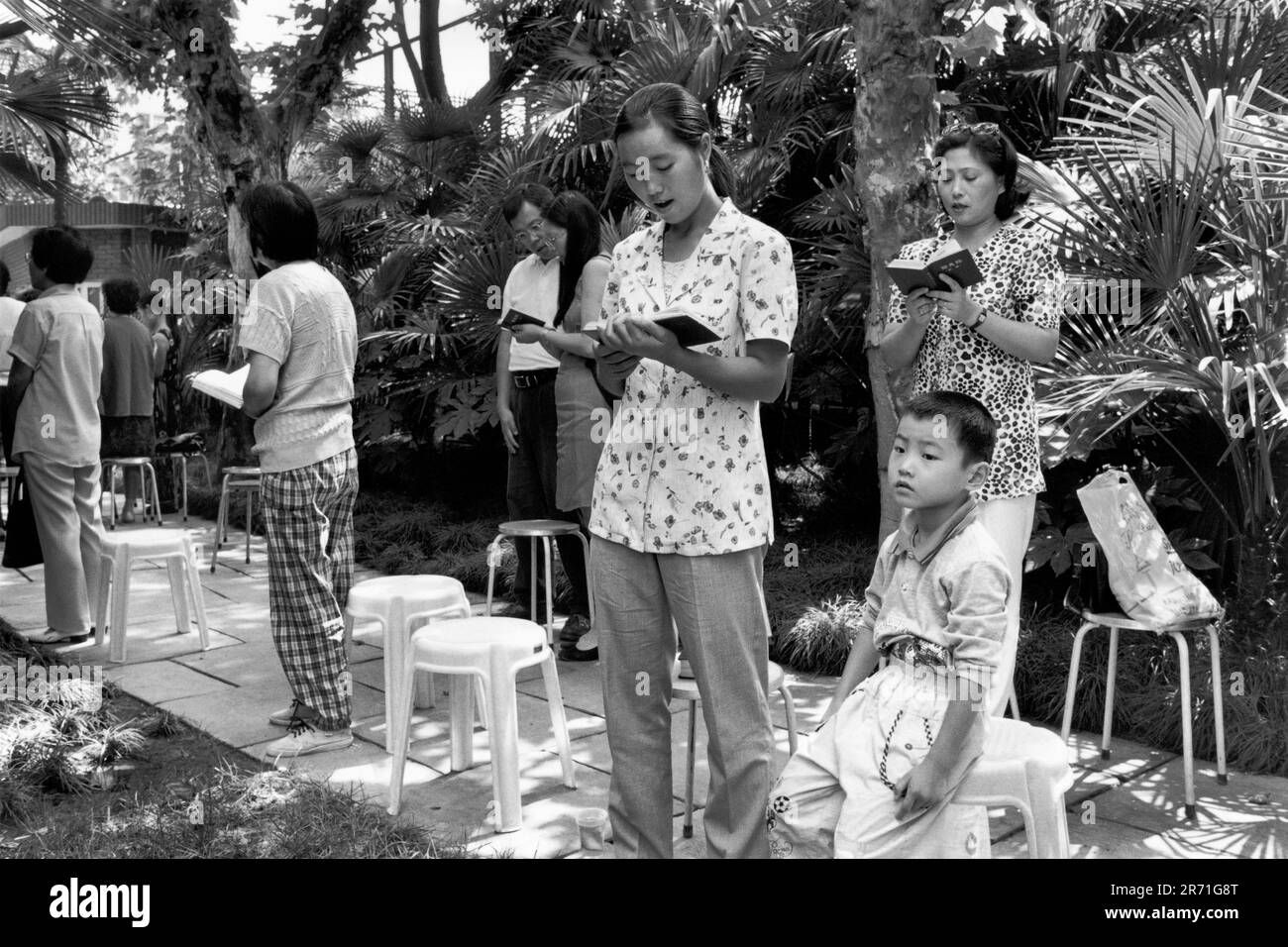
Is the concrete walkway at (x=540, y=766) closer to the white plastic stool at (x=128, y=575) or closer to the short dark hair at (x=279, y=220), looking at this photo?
the white plastic stool at (x=128, y=575)

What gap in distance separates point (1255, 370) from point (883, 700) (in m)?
2.10

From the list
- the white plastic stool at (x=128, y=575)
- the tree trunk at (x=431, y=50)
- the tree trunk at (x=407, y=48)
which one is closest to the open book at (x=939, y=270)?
the white plastic stool at (x=128, y=575)

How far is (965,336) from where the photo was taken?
3.56 m

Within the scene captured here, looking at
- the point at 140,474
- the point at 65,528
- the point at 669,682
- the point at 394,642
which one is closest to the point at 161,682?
the point at 65,528

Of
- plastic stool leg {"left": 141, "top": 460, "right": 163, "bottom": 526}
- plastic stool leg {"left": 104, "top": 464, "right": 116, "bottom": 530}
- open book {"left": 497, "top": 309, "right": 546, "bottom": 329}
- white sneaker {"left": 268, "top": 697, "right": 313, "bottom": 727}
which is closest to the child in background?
open book {"left": 497, "top": 309, "right": 546, "bottom": 329}

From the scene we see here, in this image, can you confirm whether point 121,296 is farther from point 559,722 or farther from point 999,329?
point 999,329

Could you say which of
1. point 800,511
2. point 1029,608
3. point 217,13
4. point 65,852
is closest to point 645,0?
point 217,13

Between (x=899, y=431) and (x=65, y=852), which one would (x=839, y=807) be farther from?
(x=65, y=852)

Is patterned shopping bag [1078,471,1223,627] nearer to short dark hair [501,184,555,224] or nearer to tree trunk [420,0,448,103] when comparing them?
short dark hair [501,184,555,224]

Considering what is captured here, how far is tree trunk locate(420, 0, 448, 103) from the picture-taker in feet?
43.0

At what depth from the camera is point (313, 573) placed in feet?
14.1

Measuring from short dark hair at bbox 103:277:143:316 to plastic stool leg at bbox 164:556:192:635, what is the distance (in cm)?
332

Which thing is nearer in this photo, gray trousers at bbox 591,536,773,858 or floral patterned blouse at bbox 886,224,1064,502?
gray trousers at bbox 591,536,773,858

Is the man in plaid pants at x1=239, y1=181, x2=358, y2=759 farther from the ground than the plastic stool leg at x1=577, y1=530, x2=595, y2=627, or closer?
farther from the ground
